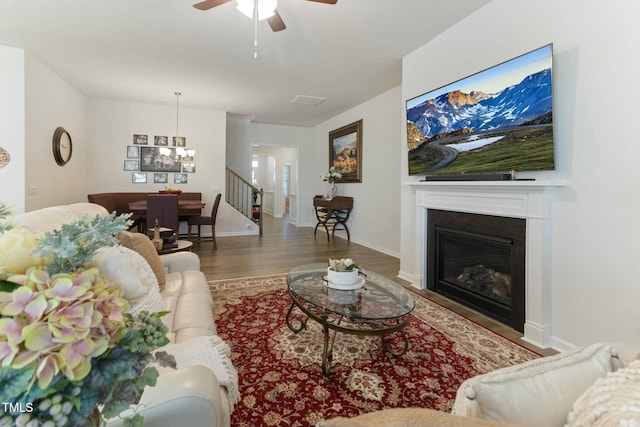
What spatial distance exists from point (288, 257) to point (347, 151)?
2906 mm

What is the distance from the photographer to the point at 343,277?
7.12 ft

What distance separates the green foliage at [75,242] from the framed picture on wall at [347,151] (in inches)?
231

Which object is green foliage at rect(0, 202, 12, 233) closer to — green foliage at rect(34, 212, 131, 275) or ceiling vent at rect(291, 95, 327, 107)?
green foliage at rect(34, 212, 131, 275)

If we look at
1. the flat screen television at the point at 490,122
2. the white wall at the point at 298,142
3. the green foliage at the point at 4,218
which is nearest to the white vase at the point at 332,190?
the white wall at the point at 298,142

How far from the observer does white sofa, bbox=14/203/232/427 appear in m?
0.78

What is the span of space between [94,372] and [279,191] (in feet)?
37.4

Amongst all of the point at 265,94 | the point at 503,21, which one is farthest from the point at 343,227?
the point at 503,21

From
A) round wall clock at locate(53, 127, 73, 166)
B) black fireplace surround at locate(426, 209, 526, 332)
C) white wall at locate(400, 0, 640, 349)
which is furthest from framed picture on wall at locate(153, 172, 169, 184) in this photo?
white wall at locate(400, 0, 640, 349)

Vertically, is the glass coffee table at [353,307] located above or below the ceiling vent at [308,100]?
below

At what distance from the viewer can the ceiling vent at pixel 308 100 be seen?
5633 mm

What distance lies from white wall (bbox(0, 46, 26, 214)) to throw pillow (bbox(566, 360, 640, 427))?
212 inches

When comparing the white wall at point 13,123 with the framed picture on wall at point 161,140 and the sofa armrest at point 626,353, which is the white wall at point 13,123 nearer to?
the framed picture on wall at point 161,140

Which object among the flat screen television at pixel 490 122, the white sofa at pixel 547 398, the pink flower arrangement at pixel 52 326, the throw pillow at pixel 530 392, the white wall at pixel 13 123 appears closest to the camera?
the pink flower arrangement at pixel 52 326

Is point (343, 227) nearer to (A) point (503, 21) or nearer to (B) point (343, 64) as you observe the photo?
(B) point (343, 64)
